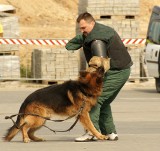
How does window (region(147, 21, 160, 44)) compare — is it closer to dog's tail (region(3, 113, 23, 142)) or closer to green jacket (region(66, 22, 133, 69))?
green jacket (region(66, 22, 133, 69))

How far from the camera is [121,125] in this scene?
1434 cm

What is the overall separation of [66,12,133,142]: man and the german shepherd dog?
0.47 ft

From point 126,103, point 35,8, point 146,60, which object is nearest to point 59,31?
point 35,8

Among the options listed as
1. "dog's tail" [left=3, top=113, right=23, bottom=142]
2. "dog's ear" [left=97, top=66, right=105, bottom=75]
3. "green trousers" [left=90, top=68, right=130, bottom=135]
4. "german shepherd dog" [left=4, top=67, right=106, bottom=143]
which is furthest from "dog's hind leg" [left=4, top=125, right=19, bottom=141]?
"dog's ear" [left=97, top=66, right=105, bottom=75]

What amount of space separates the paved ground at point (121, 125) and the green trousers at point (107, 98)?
286 millimetres

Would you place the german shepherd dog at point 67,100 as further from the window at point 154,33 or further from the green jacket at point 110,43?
the window at point 154,33

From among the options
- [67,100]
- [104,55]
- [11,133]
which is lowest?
[11,133]

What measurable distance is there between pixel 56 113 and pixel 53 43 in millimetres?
12822

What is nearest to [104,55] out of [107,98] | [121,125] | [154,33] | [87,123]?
[107,98]

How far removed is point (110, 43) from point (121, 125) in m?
3.36

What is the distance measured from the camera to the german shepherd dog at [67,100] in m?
11.1

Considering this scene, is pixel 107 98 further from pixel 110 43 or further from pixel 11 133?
pixel 11 133

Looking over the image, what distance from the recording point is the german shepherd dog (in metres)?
11.1

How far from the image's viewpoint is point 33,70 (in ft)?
77.4
